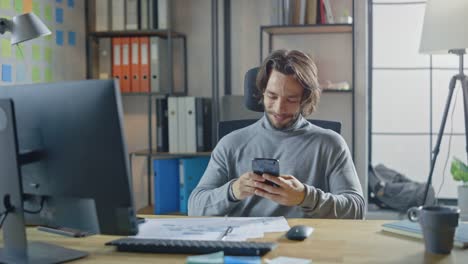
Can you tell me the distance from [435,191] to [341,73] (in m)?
1.07

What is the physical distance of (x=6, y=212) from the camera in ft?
4.97

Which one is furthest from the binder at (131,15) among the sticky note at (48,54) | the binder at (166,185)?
the binder at (166,185)

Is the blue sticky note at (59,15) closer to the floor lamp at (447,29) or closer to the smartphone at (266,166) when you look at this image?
the floor lamp at (447,29)

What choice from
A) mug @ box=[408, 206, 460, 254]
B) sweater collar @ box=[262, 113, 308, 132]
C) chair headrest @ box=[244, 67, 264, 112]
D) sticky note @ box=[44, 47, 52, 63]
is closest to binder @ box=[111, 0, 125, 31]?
sticky note @ box=[44, 47, 52, 63]

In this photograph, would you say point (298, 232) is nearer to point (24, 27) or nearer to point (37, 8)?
point (24, 27)

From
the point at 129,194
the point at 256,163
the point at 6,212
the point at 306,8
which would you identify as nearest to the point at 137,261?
the point at 129,194

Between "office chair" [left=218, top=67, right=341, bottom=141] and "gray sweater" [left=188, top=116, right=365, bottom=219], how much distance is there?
0.08m

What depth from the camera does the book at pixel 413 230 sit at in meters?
1.52

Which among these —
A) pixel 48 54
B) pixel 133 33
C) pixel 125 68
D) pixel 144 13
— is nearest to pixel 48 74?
pixel 48 54

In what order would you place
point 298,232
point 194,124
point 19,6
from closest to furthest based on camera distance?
point 298,232
point 19,6
point 194,124

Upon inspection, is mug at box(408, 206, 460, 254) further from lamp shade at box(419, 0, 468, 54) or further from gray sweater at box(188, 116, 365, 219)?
lamp shade at box(419, 0, 468, 54)

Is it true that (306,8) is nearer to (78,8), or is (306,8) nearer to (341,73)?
(341,73)

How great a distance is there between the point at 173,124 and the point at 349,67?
3.87ft

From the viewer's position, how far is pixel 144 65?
398cm
